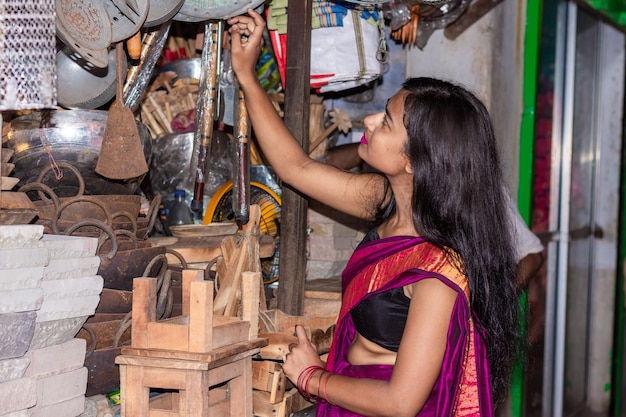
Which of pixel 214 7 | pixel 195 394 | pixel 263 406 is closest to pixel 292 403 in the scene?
pixel 263 406

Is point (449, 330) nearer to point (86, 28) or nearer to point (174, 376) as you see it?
point (174, 376)

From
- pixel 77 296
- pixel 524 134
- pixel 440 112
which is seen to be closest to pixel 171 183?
pixel 77 296

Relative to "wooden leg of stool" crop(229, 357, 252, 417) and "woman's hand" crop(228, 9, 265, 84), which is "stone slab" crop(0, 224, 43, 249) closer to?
"wooden leg of stool" crop(229, 357, 252, 417)

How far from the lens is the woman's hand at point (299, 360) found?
88.8 inches

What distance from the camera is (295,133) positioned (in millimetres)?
→ 2646

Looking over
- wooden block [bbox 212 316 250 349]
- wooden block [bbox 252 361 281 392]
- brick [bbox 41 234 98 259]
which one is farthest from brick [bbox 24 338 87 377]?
wooden block [bbox 252 361 281 392]

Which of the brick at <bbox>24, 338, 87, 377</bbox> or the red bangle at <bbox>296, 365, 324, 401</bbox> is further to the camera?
the red bangle at <bbox>296, 365, 324, 401</bbox>

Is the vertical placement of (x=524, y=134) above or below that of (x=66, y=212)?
above

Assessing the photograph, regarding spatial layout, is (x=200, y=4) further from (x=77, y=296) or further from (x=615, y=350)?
(x=615, y=350)

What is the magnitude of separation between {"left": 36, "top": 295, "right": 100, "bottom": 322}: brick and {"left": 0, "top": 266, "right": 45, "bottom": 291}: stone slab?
4.0 inches

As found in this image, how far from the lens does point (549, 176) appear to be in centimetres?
529

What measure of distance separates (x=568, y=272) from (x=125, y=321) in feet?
13.8

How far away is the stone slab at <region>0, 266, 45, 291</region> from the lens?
177 cm

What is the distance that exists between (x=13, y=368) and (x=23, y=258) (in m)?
0.25
